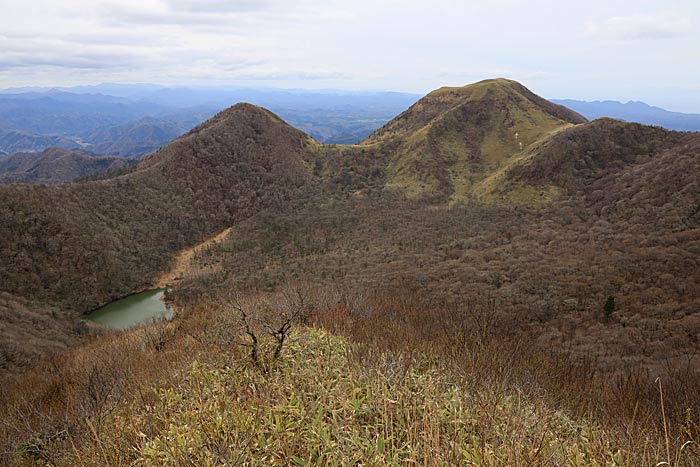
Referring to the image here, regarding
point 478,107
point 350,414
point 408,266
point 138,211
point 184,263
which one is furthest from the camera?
point 478,107

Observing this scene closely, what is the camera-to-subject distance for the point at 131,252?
46.9 m

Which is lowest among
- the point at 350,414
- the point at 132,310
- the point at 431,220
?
the point at 132,310

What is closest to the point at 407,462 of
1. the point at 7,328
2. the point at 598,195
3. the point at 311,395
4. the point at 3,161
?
the point at 311,395

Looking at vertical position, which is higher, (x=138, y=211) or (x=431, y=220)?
(x=431, y=220)

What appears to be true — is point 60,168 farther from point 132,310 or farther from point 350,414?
point 350,414

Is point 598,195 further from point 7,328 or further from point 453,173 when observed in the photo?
point 7,328

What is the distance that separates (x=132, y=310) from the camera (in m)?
39.5

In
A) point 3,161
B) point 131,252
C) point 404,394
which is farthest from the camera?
point 3,161

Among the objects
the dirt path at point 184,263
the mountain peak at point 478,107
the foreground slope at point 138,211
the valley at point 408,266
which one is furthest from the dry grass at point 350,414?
the mountain peak at point 478,107

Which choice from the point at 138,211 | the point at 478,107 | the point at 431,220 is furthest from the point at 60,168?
the point at 431,220

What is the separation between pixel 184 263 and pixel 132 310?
1105cm

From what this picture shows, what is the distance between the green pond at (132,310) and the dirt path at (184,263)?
2.41m

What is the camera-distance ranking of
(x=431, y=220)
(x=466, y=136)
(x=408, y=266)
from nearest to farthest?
(x=408, y=266)
(x=431, y=220)
(x=466, y=136)

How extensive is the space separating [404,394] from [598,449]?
2.19m
